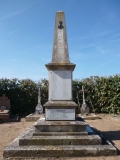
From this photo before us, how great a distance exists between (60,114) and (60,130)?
1.68ft

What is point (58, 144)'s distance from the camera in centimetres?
463

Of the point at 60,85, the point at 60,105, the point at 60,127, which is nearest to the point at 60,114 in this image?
the point at 60,105

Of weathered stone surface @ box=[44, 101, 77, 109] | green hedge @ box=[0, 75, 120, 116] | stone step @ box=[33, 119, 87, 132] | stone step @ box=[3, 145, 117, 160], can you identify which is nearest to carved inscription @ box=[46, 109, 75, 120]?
weathered stone surface @ box=[44, 101, 77, 109]

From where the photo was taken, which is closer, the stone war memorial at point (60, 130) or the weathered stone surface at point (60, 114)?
the stone war memorial at point (60, 130)

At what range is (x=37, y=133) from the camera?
491 centimetres

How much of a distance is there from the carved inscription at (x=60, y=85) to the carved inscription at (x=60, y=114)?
41 cm

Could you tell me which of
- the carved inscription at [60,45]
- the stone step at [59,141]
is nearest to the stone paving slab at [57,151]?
the stone step at [59,141]

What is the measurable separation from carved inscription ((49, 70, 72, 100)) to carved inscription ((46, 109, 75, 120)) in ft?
1.33

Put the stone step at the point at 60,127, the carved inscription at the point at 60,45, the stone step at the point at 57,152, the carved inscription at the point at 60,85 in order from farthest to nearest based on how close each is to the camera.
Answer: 1. the carved inscription at the point at 60,45
2. the carved inscription at the point at 60,85
3. the stone step at the point at 60,127
4. the stone step at the point at 57,152

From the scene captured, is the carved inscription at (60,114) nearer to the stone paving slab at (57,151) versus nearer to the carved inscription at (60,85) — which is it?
the carved inscription at (60,85)

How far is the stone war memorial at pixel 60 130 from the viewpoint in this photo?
4.30m

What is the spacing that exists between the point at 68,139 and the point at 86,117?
646 cm

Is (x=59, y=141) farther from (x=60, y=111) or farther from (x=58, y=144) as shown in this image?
(x=60, y=111)

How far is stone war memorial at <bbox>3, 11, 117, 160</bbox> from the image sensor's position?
4302 millimetres
